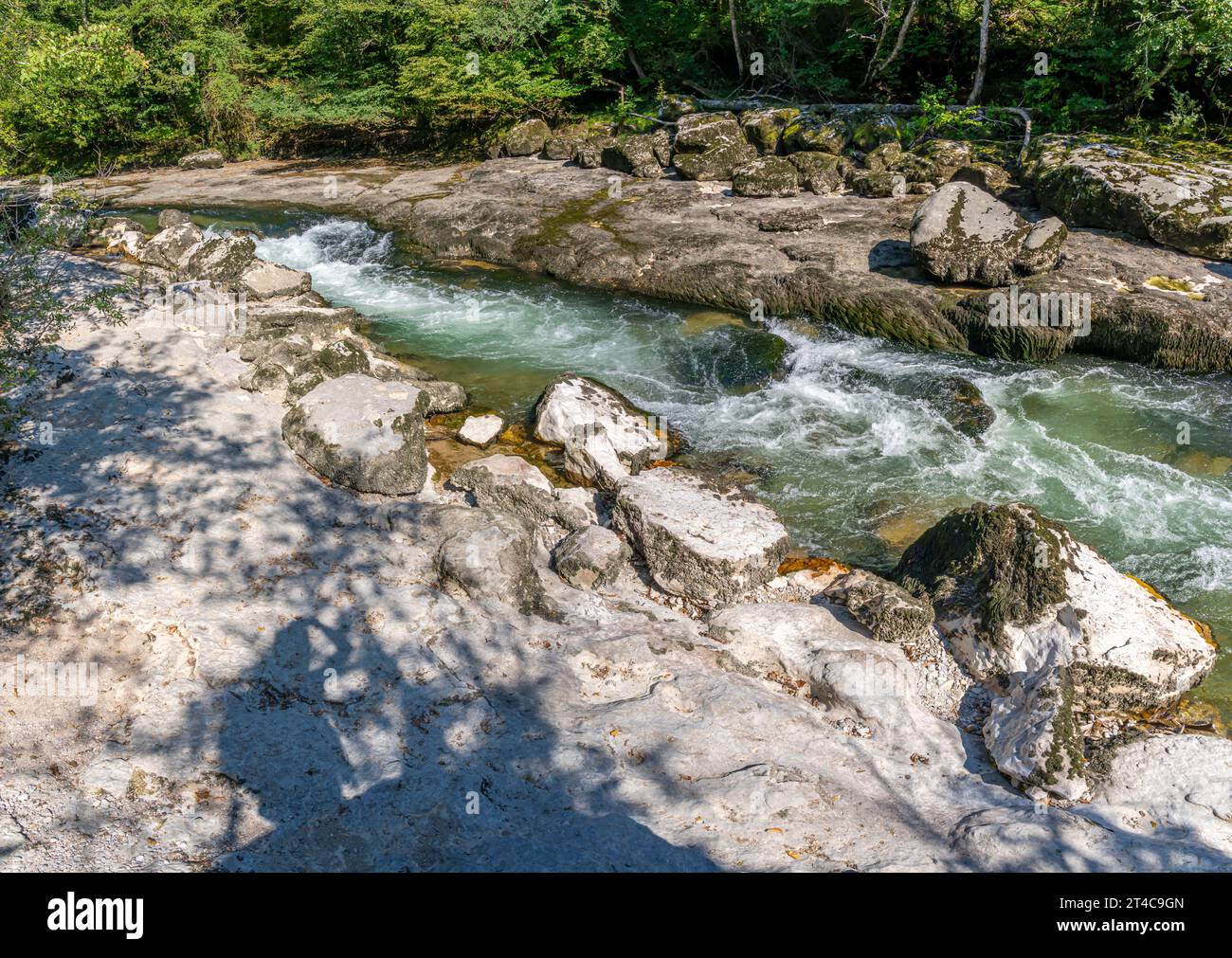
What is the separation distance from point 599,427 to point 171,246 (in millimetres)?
8959

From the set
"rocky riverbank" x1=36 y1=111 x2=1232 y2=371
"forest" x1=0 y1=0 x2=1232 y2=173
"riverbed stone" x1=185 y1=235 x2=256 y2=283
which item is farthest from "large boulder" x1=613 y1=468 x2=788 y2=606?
"forest" x1=0 y1=0 x2=1232 y2=173

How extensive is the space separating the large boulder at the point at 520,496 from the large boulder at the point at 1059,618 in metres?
3.08

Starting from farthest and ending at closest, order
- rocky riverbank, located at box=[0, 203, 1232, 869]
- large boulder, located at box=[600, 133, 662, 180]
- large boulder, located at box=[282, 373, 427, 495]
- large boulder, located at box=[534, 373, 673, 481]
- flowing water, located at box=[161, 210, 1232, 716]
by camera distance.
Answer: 1. large boulder, located at box=[600, 133, 662, 180]
2. large boulder, located at box=[534, 373, 673, 481]
3. flowing water, located at box=[161, 210, 1232, 716]
4. large boulder, located at box=[282, 373, 427, 495]
5. rocky riverbank, located at box=[0, 203, 1232, 869]

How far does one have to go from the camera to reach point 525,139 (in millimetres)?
20234

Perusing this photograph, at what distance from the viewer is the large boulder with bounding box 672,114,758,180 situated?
1623 cm

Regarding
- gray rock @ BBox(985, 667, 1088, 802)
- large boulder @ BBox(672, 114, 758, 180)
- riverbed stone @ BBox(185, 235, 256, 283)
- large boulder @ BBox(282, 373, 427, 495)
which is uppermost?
large boulder @ BBox(672, 114, 758, 180)

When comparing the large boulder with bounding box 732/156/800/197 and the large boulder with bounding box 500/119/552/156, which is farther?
the large boulder with bounding box 500/119/552/156

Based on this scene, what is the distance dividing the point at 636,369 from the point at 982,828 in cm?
763

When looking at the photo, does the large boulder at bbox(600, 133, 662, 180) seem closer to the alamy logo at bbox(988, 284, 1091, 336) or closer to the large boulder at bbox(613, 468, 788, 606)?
the alamy logo at bbox(988, 284, 1091, 336)

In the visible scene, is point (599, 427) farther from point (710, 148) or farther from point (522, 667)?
point (710, 148)

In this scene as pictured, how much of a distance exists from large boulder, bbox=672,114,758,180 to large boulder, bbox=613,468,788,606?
11179 millimetres

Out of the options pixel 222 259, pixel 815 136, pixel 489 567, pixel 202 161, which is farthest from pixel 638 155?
pixel 489 567

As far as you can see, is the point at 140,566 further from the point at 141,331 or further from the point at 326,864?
the point at 141,331

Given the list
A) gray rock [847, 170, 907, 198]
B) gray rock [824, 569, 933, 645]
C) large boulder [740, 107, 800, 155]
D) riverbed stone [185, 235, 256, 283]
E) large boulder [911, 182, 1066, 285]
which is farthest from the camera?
large boulder [740, 107, 800, 155]
